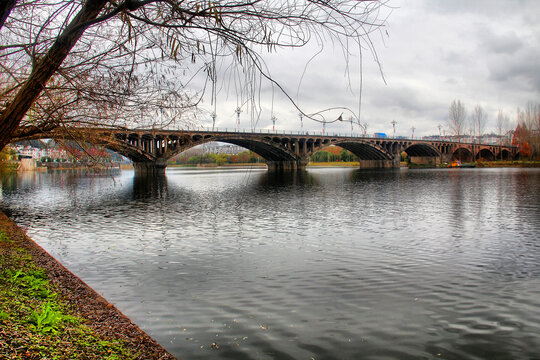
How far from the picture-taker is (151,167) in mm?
85438

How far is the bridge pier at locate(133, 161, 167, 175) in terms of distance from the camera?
258 feet

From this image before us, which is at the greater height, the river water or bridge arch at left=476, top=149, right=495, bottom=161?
bridge arch at left=476, top=149, right=495, bottom=161

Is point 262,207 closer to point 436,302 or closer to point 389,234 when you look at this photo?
point 389,234

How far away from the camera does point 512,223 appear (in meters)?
18.6

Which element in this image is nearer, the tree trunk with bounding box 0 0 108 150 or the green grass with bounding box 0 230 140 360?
the green grass with bounding box 0 230 140 360

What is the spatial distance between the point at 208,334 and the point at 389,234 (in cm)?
1114

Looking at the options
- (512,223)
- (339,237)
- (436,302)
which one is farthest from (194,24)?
(512,223)

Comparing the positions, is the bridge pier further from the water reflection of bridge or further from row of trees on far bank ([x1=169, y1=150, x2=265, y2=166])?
row of trees on far bank ([x1=169, y1=150, x2=265, y2=166])

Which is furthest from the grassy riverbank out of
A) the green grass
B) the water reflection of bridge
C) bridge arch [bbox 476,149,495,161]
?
bridge arch [bbox 476,149,495,161]

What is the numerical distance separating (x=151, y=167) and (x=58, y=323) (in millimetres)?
83160

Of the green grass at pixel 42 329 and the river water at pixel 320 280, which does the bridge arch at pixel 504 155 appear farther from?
the green grass at pixel 42 329

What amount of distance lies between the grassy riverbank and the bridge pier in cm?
7151

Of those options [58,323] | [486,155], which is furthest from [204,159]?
[486,155]

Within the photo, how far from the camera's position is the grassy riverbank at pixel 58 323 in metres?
4.60
